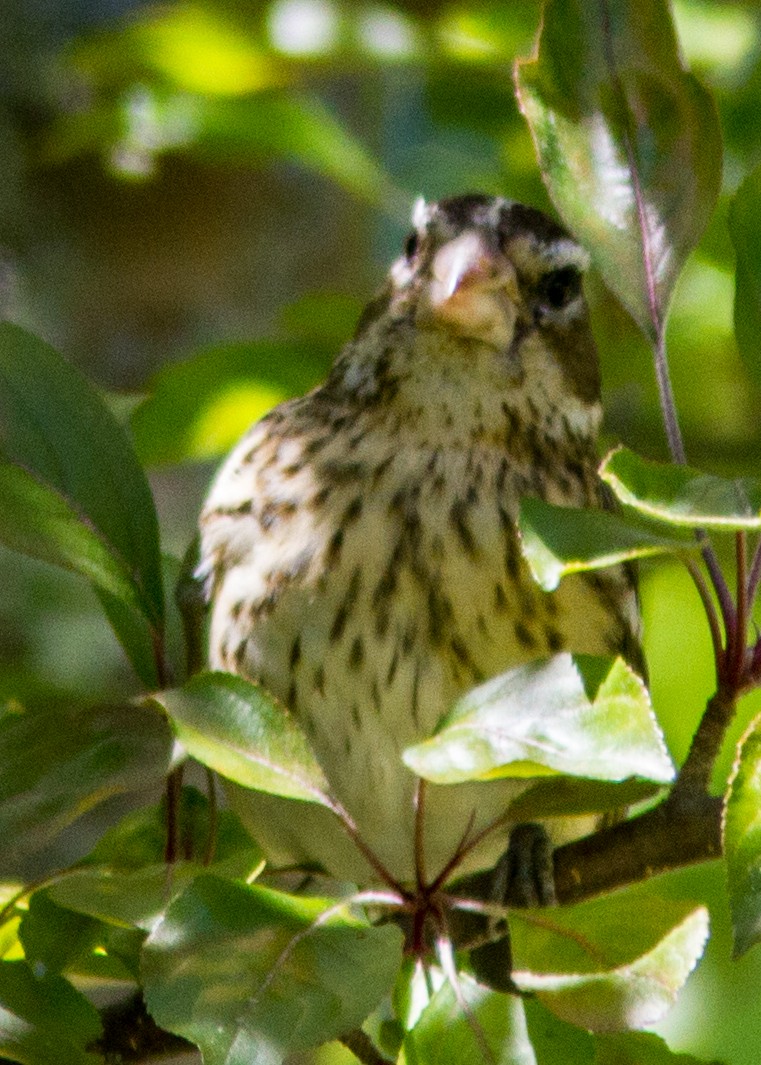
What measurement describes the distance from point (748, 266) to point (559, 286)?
53 cm

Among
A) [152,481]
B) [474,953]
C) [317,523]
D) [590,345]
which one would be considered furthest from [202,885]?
[152,481]

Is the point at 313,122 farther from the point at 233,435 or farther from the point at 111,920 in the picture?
the point at 111,920

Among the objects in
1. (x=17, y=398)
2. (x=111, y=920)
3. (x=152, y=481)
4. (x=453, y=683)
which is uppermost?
(x=17, y=398)

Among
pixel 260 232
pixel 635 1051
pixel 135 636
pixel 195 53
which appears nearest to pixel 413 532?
pixel 135 636

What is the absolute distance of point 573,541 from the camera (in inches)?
34.8

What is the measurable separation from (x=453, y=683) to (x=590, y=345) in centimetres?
40

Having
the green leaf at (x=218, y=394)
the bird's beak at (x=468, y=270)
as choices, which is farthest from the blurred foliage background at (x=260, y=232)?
the bird's beak at (x=468, y=270)

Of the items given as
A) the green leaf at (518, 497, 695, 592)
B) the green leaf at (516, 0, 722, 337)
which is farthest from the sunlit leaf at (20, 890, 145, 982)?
the green leaf at (516, 0, 722, 337)

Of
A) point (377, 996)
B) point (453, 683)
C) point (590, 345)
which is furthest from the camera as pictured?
point (590, 345)

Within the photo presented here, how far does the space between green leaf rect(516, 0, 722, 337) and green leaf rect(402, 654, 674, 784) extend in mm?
268

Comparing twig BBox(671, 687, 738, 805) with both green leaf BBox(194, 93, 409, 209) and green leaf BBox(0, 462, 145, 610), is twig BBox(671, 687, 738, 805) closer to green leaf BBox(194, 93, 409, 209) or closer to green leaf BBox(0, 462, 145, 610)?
green leaf BBox(0, 462, 145, 610)

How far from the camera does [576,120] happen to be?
1077 mm

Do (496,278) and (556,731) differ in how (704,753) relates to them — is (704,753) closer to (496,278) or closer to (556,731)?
(556,731)

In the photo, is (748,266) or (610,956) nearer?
(610,956)
